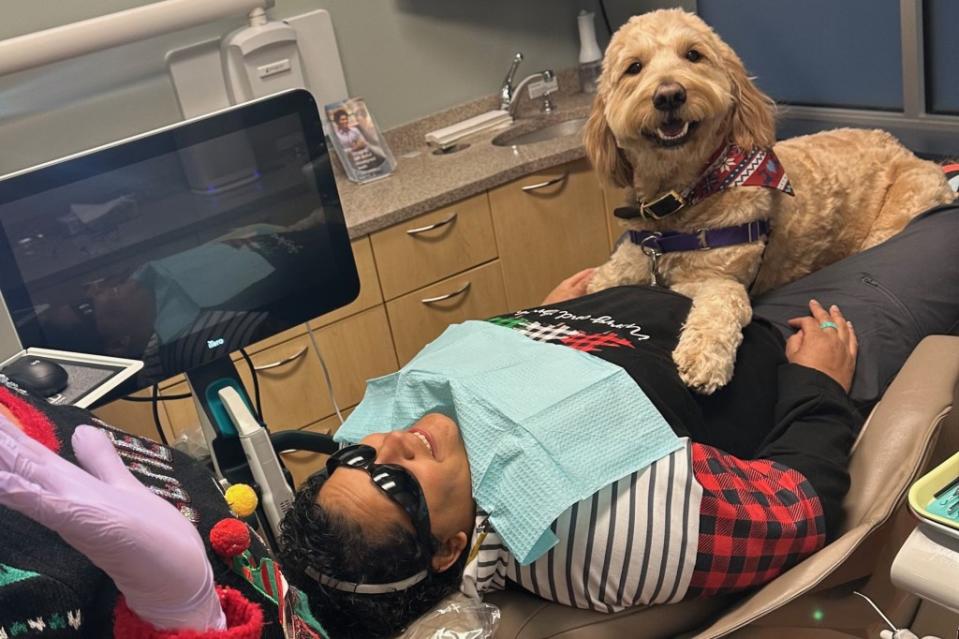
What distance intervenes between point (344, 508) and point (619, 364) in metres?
0.47

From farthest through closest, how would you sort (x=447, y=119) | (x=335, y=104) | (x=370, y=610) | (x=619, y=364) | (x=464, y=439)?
(x=447, y=119) → (x=335, y=104) → (x=619, y=364) → (x=464, y=439) → (x=370, y=610)

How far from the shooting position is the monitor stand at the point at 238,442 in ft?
3.80

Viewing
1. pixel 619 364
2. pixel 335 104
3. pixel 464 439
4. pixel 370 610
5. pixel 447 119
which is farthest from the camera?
pixel 447 119

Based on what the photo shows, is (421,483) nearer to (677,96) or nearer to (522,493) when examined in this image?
(522,493)

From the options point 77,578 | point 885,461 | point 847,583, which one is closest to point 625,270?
point 885,461

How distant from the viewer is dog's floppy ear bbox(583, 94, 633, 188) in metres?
1.79

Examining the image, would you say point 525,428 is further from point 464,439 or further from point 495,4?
point 495,4

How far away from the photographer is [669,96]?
1.56m

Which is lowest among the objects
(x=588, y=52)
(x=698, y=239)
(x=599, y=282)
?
(x=599, y=282)

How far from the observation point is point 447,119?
317cm

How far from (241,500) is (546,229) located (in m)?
1.90

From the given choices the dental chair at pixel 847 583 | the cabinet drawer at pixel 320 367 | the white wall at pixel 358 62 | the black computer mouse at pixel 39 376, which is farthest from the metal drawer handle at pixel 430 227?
the black computer mouse at pixel 39 376

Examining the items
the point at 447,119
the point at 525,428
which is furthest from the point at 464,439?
the point at 447,119

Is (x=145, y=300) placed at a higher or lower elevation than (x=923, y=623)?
higher
